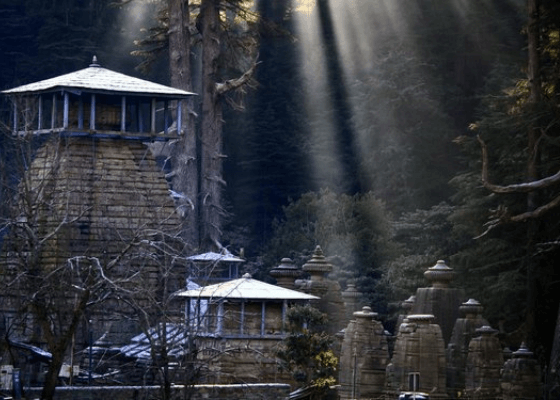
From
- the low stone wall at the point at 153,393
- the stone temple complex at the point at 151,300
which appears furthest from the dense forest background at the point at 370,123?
the low stone wall at the point at 153,393

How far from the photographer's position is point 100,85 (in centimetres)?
3875

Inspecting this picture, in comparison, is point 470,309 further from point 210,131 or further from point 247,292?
point 210,131

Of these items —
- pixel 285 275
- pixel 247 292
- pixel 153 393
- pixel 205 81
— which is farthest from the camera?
pixel 205 81

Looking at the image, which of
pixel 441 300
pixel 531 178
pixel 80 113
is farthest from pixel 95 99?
pixel 441 300

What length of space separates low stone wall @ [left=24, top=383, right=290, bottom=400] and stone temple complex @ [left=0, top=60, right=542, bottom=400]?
1.04 ft

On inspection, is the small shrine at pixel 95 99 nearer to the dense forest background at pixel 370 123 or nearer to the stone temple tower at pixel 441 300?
the dense forest background at pixel 370 123

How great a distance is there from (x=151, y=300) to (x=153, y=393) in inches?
99.9

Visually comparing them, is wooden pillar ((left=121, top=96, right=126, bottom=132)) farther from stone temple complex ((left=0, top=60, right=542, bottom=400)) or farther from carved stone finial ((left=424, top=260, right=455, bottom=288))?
carved stone finial ((left=424, top=260, right=455, bottom=288))

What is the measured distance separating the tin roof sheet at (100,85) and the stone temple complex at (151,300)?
61 millimetres

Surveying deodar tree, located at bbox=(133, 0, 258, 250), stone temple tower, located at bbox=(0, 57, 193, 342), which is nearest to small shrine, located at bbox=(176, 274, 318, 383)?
stone temple tower, located at bbox=(0, 57, 193, 342)

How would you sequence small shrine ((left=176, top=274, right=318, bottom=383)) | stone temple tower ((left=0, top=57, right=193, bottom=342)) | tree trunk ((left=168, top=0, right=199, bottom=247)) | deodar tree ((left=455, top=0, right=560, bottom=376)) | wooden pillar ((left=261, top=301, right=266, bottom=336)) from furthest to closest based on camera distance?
1. tree trunk ((left=168, top=0, right=199, bottom=247))
2. stone temple tower ((left=0, top=57, right=193, bottom=342))
3. deodar tree ((left=455, top=0, right=560, bottom=376))
4. wooden pillar ((left=261, top=301, right=266, bottom=336))
5. small shrine ((left=176, top=274, right=318, bottom=383))

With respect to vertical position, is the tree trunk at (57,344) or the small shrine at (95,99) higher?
the small shrine at (95,99)

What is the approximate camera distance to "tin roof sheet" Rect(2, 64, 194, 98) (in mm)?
38469

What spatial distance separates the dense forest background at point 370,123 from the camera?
3697 cm
